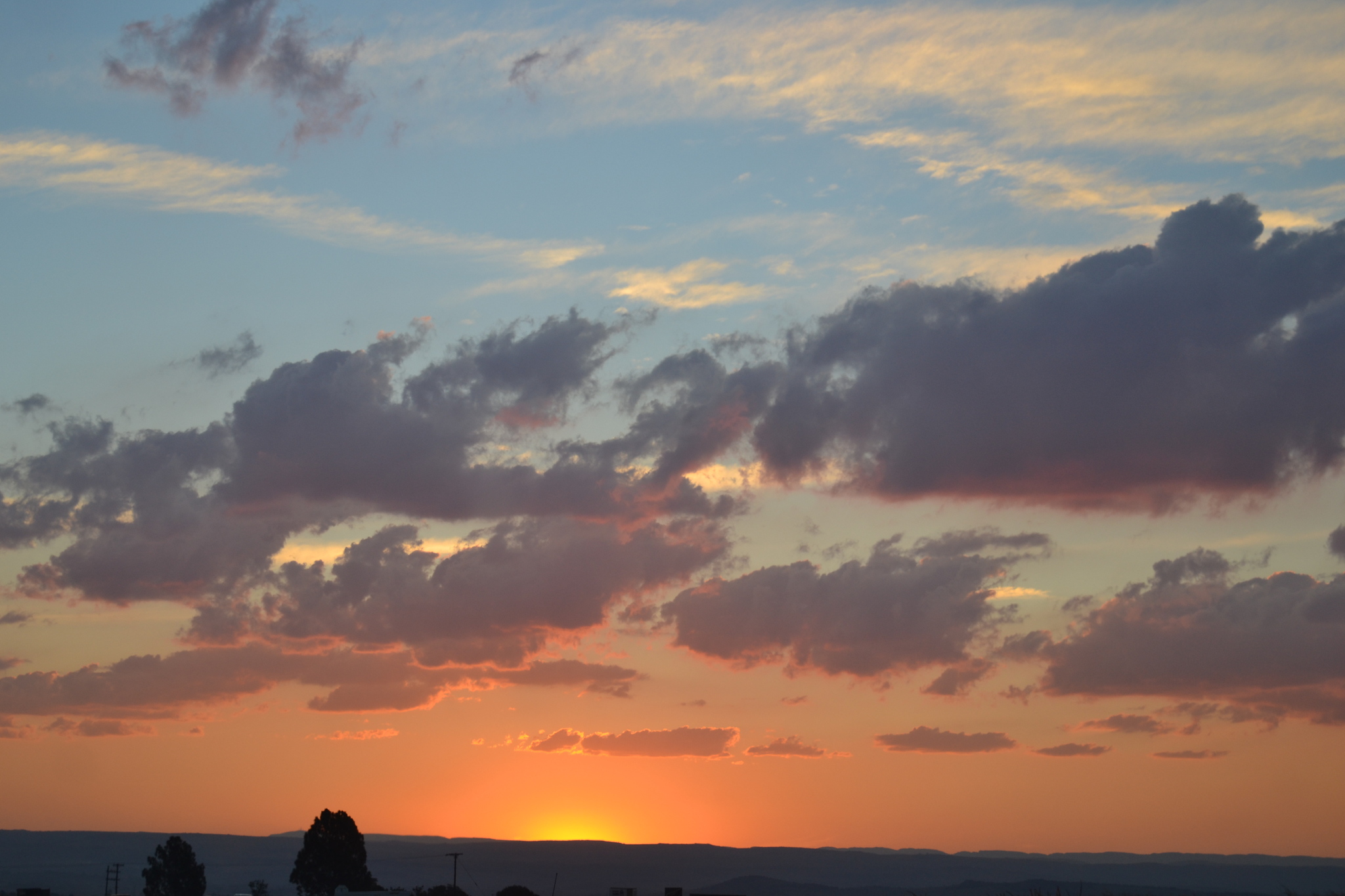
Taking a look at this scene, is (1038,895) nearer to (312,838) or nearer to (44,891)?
(312,838)

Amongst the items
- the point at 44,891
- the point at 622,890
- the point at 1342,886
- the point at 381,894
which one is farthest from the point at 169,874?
the point at 1342,886

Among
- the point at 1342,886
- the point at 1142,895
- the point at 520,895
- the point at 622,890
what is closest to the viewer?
the point at 1342,886

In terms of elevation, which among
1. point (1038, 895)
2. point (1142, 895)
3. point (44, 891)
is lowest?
point (44, 891)

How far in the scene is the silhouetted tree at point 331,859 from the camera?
188m

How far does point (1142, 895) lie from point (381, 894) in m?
136

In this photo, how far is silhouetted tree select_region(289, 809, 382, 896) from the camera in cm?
18762

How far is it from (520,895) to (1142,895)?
11910 centimetres

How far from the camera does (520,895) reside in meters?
158

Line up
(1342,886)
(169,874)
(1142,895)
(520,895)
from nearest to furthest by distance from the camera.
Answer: (1342,886)
(1142,895)
(520,895)
(169,874)

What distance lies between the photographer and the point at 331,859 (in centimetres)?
18950

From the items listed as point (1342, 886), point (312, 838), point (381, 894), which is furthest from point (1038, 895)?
point (312, 838)

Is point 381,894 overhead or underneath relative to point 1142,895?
underneath

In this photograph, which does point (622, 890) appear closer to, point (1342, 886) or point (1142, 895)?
point (1142, 895)

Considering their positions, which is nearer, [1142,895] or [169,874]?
[1142,895]
